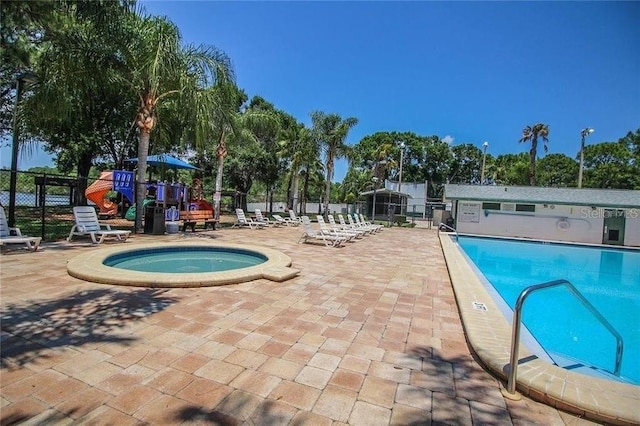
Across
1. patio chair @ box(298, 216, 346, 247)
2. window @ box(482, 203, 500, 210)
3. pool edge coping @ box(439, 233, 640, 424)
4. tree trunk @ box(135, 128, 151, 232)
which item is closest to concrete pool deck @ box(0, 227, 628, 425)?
pool edge coping @ box(439, 233, 640, 424)

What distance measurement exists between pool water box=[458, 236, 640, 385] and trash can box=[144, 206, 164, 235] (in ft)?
33.4

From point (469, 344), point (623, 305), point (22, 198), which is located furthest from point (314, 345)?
point (22, 198)

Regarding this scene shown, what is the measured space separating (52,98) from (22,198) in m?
7.78

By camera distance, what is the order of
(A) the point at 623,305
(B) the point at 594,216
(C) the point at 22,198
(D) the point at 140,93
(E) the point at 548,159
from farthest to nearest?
(E) the point at 548,159 → (B) the point at 594,216 → (C) the point at 22,198 → (D) the point at 140,93 → (A) the point at 623,305

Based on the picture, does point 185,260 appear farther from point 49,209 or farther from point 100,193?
point 49,209

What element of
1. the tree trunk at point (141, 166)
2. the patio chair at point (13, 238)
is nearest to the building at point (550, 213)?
the tree trunk at point (141, 166)

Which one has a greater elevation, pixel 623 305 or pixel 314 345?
pixel 314 345

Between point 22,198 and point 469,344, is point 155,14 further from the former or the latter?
point 469,344

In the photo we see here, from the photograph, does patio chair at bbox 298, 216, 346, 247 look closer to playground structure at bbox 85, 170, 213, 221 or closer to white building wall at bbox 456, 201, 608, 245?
playground structure at bbox 85, 170, 213, 221

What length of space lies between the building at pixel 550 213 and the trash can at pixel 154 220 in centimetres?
1677

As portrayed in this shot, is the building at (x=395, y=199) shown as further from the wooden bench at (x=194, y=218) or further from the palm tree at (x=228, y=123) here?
the wooden bench at (x=194, y=218)

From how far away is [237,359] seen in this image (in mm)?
2834

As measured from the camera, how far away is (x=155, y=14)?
9.84 meters

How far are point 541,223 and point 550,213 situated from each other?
75cm
